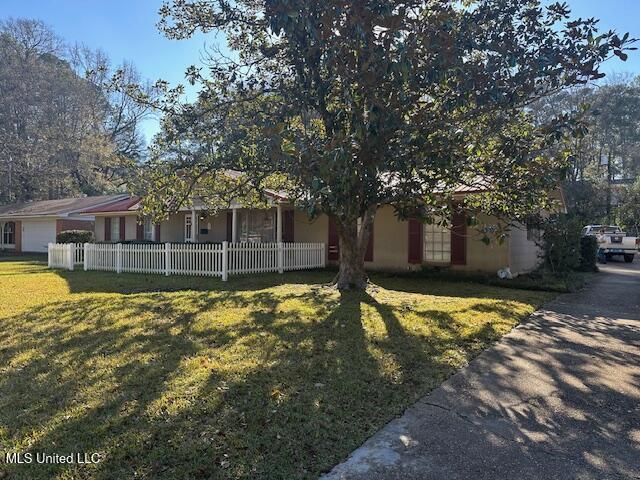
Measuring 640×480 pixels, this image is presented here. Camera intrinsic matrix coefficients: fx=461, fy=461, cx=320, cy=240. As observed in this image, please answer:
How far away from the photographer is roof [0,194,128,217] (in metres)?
26.7

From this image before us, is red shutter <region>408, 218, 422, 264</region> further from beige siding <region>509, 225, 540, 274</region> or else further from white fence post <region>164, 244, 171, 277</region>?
white fence post <region>164, 244, 171, 277</region>

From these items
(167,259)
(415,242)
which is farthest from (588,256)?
(167,259)

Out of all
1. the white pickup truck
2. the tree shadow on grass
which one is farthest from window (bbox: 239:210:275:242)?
the white pickup truck

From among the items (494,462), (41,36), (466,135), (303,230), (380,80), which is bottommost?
(494,462)

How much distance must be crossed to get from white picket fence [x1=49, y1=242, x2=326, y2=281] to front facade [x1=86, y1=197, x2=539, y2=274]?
2.22 feet

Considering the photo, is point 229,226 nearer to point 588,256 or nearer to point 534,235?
point 534,235

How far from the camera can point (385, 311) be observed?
757cm

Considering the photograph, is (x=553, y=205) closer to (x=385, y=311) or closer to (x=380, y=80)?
(x=385, y=311)

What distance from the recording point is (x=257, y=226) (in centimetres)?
1738

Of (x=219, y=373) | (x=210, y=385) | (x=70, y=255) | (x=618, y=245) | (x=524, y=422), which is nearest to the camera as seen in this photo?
(x=524, y=422)

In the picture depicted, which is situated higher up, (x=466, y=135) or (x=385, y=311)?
(x=466, y=135)

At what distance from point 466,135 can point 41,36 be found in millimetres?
41872

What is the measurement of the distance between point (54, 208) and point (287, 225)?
18.8m

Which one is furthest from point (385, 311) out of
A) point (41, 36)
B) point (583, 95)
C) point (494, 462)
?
point (41, 36)
